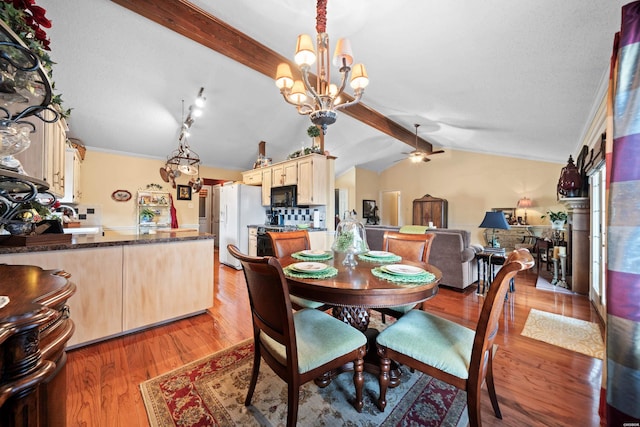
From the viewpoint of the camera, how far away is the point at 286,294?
1.10 m

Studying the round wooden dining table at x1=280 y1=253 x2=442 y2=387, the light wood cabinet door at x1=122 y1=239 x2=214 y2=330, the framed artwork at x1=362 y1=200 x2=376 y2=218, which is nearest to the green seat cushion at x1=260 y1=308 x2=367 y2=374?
the round wooden dining table at x1=280 y1=253 x2=442 y2=387

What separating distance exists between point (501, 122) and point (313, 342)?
15.0ft

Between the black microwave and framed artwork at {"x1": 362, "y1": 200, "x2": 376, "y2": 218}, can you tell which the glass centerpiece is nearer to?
the black microwave

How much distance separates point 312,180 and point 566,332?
3598mm

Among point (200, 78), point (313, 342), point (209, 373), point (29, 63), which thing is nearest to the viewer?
point (29, 63)

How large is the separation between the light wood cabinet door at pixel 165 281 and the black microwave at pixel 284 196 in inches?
79.7

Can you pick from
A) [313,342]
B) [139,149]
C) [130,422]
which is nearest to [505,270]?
[313,342]

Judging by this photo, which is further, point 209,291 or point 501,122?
point 501,122

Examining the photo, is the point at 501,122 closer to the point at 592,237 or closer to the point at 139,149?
the point at 592,237

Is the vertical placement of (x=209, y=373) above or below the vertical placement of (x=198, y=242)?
below

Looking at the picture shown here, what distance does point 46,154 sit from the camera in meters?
1.84

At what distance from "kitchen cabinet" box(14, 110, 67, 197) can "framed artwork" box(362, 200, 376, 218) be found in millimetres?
7178

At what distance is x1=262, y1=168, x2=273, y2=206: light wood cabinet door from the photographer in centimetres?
520

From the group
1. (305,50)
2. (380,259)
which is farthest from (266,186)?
(380,259)
